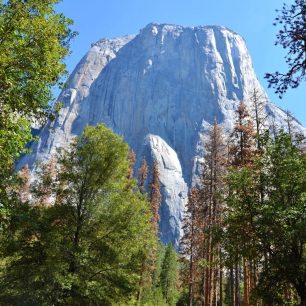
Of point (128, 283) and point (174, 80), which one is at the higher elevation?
point (174, 80)

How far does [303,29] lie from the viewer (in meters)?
6.94

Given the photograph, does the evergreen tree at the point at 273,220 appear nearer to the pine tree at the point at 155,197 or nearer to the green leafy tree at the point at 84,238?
the green leafy tree at the point at 84,238

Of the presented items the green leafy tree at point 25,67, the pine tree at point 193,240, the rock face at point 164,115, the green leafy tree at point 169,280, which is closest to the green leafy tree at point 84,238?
the green leafy tree at point 25,67

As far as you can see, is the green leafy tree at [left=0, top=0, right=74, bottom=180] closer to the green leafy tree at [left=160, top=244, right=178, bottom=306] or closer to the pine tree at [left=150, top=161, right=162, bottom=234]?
the pine tree at [left=150, top=161, right=162, bottom=234]

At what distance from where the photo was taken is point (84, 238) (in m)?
18.3

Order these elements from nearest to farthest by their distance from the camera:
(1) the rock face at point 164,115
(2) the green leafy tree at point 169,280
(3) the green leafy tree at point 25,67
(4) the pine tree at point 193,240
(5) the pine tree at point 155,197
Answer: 1. (3) the green leafy tree at point 25,67
2. (4) the pine tree at point 193,240
3. (5) the pine tree at point 155,197
4. (2) the green leafy tree at point 169,280
5. (1) the rock face at point 164,115

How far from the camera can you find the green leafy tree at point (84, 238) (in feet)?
53.1

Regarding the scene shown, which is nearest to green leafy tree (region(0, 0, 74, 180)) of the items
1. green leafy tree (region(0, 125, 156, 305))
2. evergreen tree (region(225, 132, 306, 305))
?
green leafy tree (region(0, 125, 156, 305))

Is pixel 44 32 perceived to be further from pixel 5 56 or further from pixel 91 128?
pixel 91 128

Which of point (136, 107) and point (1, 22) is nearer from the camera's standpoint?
point (1, 22)

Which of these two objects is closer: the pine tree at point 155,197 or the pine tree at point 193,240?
the pine tree at point 193,240

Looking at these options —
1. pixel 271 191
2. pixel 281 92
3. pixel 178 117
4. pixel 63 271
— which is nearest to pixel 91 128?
pixel 63 271

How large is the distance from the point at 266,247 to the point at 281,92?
29.2 ft

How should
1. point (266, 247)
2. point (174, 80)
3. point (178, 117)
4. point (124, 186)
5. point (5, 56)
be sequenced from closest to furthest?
point (5, 56)
point (266, 247)
point (124, 186)
point (178, 117)
point (174, 80)
